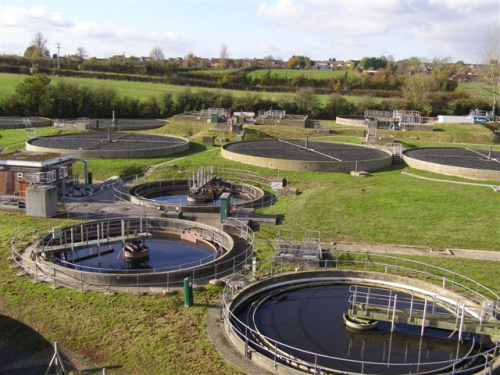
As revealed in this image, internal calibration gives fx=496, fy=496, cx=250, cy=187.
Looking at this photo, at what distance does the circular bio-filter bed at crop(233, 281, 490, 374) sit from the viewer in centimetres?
1502

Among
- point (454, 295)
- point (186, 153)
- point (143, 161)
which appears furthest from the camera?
point (186, 153)

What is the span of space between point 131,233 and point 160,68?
85.3 metres

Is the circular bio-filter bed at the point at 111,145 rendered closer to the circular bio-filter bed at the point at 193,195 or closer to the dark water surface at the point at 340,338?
Result: the circular bio-filter bed at the point at 193,195

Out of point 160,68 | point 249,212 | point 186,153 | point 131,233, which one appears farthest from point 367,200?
point 160,68

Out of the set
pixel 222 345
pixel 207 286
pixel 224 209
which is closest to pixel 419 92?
pixel 224 209

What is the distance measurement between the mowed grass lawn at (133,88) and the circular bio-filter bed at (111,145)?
2964 cm

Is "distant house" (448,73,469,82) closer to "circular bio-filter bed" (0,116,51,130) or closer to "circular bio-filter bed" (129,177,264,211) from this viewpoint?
"circular bio-filter bed" (0,116,51,130)

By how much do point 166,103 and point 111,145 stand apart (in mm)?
30156

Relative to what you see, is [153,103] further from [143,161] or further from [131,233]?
[131,233]

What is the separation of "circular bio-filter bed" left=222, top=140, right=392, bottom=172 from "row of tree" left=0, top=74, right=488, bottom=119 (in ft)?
85.9

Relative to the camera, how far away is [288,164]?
3962cm

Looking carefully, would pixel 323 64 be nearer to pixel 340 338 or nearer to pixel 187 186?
pixel 187 186

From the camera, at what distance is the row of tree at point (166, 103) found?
71.0 m

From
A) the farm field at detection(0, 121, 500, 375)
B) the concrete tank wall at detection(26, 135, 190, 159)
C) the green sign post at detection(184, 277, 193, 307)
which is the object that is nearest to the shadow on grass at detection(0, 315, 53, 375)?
the farm field at detection(0, 121, 500, 375)
